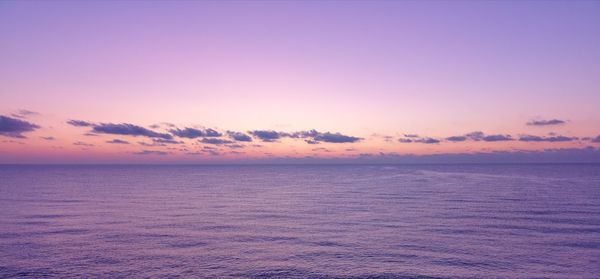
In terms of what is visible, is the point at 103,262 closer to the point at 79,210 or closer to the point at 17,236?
the point at 17,236

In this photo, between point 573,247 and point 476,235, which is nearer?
point 573,247

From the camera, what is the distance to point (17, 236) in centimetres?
4384

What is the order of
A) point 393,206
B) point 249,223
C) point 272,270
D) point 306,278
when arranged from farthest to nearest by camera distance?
point 393,206 → point 249,223 → point 272,270 → point 306,278

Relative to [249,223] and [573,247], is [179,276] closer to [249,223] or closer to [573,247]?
[249,223]

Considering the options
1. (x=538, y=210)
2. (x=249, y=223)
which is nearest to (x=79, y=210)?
(x=249, y=223)

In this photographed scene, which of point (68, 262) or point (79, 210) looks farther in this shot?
point (79, 210)

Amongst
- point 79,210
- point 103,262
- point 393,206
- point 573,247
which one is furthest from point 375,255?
point 79,210

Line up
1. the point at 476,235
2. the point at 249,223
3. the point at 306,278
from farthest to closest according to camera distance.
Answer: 1. the point at 249,223
2. the point at 476,235
3. the point at 306,278

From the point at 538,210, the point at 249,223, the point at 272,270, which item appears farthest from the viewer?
the point at 538,210

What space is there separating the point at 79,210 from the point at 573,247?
6933 cm

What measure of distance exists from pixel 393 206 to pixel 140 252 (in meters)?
45.7

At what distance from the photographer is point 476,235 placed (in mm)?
43750

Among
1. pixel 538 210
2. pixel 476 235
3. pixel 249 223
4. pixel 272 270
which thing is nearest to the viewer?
pixel 272 270

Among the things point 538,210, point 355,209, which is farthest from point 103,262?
point 538,210
